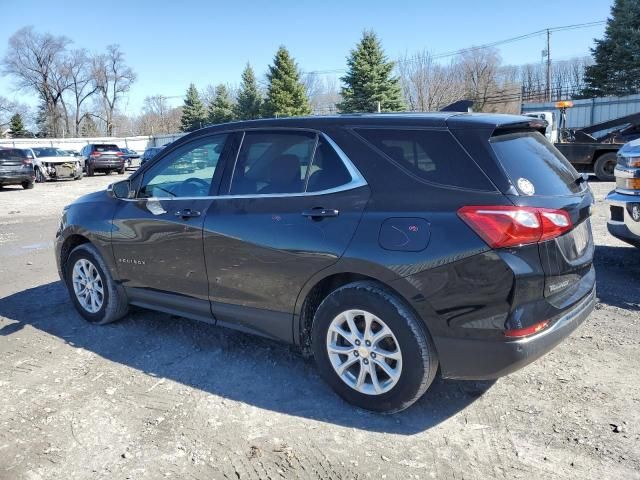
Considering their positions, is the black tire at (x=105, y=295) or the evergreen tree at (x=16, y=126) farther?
the evergreen tree at (x=16, y=126)

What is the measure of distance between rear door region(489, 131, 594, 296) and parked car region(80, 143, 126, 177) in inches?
1169

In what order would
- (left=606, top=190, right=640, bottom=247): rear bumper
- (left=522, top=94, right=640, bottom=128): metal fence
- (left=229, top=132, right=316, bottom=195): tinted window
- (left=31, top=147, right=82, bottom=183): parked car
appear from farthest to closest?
(left=522, top=94, right=640, bottom=128): metal fence
(left=31, top=147, right=82, bottom=183): parked car
(left=606, top=190, right=640, bottom=247): rear bumper
(left=229, top=132, right=316, bottom=195): tinted window

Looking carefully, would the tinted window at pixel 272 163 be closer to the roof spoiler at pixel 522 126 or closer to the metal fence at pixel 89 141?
Answer: the roof spoiler at pixel 522 126

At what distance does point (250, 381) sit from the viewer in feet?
12.0

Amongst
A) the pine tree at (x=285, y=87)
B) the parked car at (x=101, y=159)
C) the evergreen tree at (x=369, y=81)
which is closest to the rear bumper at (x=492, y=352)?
the parked car at (x=101, y=159)

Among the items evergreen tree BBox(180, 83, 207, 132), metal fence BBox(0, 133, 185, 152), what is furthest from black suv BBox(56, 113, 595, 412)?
evergreen tree BBox(180, 83, 207, 132)

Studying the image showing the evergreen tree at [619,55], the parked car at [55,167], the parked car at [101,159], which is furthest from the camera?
the evergreen tree at [619,55]

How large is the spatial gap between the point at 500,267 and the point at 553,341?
0.59 meters

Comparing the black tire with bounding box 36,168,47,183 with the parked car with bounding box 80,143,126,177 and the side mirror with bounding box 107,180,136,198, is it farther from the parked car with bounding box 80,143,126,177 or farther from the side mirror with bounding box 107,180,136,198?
the side mirror with bounding box 107,180,136,198

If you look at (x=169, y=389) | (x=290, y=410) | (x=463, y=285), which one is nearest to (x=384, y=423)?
(x=290, y=410)

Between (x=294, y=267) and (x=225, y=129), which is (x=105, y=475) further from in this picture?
(x=225, y=129)

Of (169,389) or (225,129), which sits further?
(225,129)

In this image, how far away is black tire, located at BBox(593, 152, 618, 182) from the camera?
52.1 feet

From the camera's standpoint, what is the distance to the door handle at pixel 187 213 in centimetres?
386
